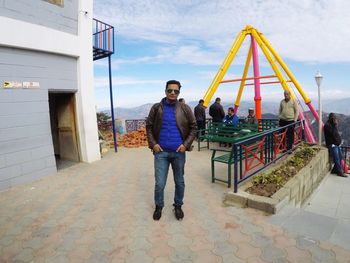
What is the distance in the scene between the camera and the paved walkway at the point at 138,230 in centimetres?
300

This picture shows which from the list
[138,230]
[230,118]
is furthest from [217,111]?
[138,230]

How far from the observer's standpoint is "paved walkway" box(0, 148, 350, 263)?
118 inches

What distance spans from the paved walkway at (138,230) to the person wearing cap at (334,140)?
490 cm

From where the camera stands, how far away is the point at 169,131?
3.64m

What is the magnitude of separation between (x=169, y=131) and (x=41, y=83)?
429 cm

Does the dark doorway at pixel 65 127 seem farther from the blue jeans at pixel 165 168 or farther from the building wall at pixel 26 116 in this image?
the blue jeans at pixel 165 168

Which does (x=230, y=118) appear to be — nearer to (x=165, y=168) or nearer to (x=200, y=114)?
(x=200, y=114)

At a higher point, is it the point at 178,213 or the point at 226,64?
the point at 226,64

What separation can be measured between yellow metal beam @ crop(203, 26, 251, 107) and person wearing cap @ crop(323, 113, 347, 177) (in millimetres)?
5674

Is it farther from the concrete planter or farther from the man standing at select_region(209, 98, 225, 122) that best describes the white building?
the man standing at select_region(209, 98, 225, 122)

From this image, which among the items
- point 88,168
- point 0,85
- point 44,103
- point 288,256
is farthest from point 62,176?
point 288,256

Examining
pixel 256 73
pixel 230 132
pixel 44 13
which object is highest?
pixel 44 13

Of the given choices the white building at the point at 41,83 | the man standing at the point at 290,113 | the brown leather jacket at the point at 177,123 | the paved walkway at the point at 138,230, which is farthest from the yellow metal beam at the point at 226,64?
the brown leather jacket at the point at 177,123

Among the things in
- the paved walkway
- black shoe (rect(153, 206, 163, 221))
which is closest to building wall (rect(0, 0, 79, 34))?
the paved walkway
